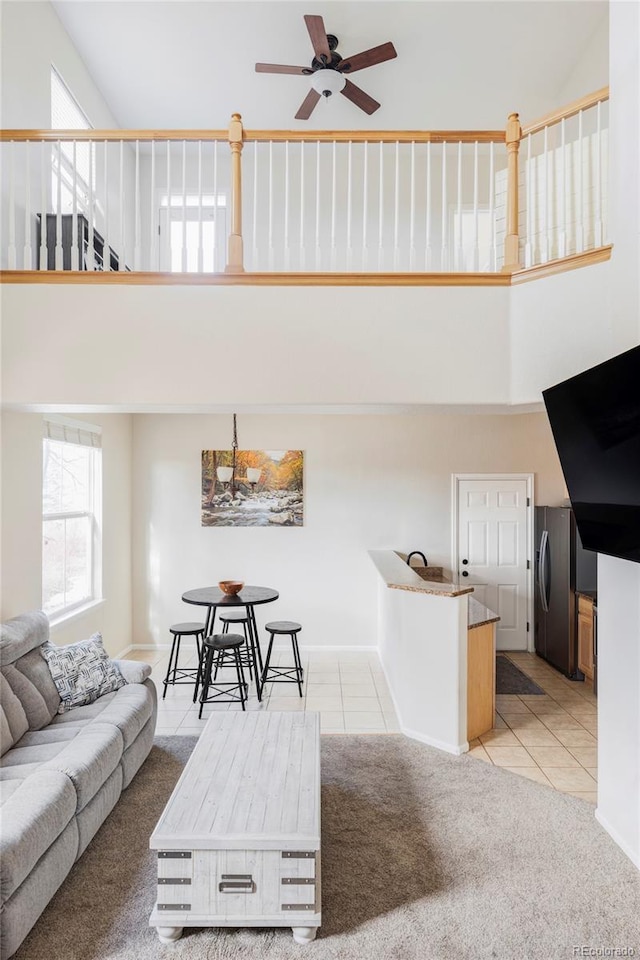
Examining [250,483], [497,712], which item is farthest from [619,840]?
[250,483]

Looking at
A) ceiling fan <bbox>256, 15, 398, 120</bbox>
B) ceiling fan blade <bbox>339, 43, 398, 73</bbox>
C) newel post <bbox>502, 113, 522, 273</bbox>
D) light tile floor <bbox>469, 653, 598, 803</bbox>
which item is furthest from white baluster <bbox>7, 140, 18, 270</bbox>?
light tile floor <bbox>469, 653, 598, 803</bbox>

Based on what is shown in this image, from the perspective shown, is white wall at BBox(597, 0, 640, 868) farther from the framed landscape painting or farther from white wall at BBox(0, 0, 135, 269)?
the framed landscape painting

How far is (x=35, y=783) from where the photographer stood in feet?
8.70

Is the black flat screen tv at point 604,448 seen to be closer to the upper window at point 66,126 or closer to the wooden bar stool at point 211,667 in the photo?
the wooden bar stool at point 211,667

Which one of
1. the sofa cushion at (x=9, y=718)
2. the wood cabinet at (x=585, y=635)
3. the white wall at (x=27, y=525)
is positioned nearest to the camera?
the sofa cushion at (x=9, y=718)

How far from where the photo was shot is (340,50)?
5.30 m

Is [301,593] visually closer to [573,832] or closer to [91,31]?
[573,832]

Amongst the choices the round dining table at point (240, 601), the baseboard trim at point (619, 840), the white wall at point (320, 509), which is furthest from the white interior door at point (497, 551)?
the baseboard trim at point (619, 840)

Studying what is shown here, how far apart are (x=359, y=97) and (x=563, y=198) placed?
2202 mm

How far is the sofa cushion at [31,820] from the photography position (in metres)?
2.21

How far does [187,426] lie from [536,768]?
4.58 meters

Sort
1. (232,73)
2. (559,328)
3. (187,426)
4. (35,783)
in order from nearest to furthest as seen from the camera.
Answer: (35,783) → (559,328) → (232,73) → (187,426)

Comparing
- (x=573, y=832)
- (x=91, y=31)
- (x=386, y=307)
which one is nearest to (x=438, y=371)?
(x=386, y=307)

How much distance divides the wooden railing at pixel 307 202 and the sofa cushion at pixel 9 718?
2.41 metres
